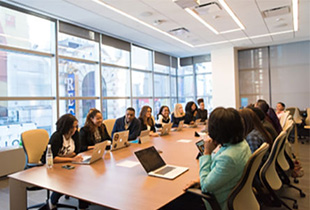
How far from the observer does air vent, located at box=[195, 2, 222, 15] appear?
14.6 feet

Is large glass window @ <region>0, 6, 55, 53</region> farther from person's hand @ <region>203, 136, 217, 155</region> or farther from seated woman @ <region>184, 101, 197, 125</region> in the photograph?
person's hand @ <region>203, 136, 217, 155</region>

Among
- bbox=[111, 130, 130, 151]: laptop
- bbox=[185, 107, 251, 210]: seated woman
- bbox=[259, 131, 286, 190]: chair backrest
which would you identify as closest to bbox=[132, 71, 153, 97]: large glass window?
bbox=[111, 130, 130, 151]: laptop

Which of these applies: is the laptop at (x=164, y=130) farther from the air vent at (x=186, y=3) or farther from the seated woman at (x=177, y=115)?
the air vent at (x=186, y=3)

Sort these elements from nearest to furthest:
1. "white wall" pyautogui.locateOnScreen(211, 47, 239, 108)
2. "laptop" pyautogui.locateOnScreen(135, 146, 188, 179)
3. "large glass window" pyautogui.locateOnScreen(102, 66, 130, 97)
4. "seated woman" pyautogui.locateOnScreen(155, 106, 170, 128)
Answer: "laptop" pyautogui.locateOnScreen(135, 146, 188, 179)
"seated woman" pyautogui.locateOnScreen(155, 106, 170, 128)
"large glass window" pyautogui.locateOnScreen(102, 66, 130, 97)
"white wall" pyautogui.locateOnScreen(211, 47, 239, 108)

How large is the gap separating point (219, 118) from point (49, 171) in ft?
5.60

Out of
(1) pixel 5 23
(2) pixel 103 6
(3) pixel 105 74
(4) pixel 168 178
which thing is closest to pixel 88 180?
(4) pixel 168 178

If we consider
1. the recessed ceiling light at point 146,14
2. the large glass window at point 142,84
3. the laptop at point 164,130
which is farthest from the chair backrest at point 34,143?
the large glass window at point 142,84

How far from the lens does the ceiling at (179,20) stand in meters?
4.35

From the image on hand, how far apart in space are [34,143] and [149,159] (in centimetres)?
175

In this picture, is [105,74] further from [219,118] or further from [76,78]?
[219,118]

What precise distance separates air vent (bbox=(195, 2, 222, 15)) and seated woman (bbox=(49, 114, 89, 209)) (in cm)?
334

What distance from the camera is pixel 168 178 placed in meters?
1.91

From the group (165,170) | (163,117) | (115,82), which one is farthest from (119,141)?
(115,82)

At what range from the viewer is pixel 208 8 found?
15.0ft
